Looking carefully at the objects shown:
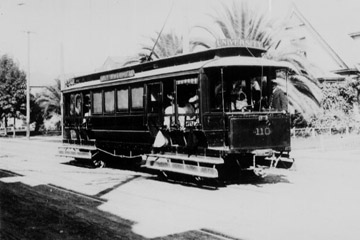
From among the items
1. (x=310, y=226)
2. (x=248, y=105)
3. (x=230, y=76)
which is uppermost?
(x=230, y=76)

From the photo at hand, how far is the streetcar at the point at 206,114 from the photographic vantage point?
9.68 metres

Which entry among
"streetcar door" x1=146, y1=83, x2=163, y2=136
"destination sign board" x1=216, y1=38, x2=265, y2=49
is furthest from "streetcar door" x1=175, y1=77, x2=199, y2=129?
"destination sign board" x1=216, y1=38, x2=265, y2=49

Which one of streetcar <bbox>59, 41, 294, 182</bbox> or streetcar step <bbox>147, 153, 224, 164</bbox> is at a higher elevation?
streetcar <bbox>59, 41, 294, 182</bbox>

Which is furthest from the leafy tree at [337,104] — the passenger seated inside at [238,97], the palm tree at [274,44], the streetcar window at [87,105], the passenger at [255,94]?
the passenger seated inside at [238,97]

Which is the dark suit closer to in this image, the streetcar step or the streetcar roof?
the streetcar roof

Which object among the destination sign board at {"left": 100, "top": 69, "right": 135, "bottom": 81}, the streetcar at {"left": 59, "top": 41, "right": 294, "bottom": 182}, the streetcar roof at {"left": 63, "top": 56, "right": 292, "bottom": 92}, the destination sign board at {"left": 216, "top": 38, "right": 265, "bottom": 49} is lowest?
the streetcar at {"left": 59, "top": 41, "right": 294, "bottom": 182}

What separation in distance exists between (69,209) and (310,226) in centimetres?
411

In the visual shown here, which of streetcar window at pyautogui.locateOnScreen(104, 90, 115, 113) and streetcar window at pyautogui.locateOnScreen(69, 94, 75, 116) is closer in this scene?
streetcar window at pyautogui.locateOnScreen(104, 90, 115, 113)

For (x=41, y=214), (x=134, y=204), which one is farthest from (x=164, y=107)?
(x=41, y=214)

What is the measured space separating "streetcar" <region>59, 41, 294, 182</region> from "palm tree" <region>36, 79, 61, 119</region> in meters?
27.7

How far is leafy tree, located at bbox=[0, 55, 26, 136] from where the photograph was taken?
135ft

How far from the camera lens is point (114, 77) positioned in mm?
13250

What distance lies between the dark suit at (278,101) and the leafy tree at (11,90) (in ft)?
117

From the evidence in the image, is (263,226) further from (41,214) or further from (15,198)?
(15,198)
